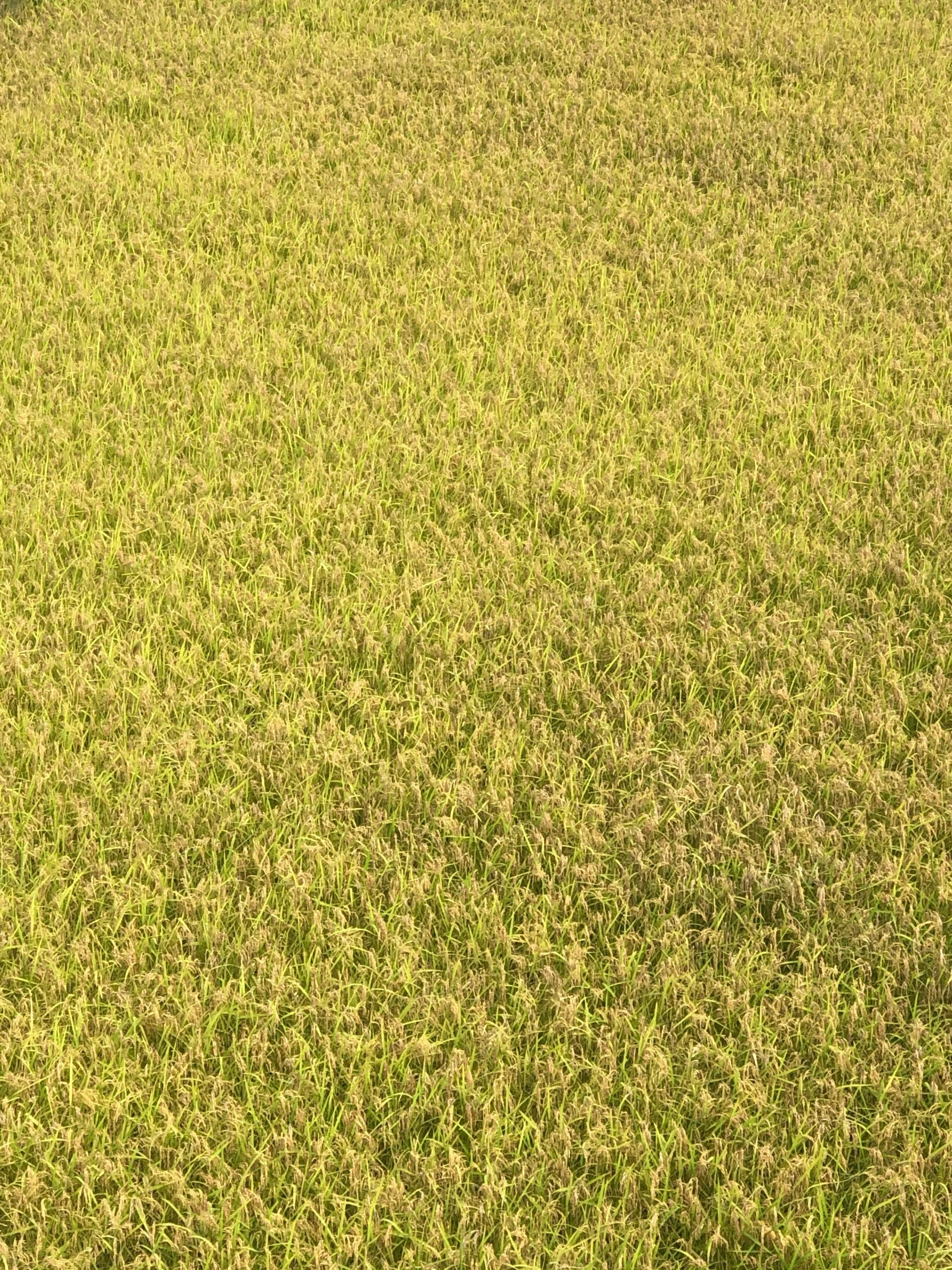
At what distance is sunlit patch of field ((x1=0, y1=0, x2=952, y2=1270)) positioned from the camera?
3.05m

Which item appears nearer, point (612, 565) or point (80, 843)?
point (80, 843)

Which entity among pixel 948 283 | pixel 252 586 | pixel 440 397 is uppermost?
pixel 948 283

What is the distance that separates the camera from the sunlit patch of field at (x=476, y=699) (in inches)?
120

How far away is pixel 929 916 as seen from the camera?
359 centimetres

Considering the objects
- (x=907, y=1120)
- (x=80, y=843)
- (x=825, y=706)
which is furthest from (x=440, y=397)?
(x=907, y=1120)

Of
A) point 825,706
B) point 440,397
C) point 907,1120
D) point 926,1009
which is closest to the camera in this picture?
point 907,1120

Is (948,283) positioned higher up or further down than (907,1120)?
higher up

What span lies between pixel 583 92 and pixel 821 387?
383 centimetres

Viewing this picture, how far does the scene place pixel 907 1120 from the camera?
3.10m

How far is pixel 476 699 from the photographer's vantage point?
14.0 feet

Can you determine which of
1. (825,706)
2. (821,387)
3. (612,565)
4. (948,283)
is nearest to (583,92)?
(948,283)

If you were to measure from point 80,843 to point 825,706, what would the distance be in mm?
2358

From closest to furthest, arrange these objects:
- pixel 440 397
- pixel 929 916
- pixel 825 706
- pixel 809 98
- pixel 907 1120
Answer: pixel 907 1120, pixel 929 916, pixel 825 706, pixel 440 397, pixel 809 98

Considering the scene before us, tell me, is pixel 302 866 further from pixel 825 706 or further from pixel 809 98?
pixel 809 98
